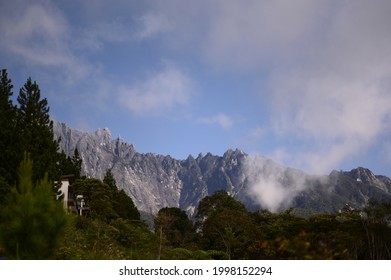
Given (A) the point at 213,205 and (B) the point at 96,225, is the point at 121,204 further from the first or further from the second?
(B) the point at 96,225

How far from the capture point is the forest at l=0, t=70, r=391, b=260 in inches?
232

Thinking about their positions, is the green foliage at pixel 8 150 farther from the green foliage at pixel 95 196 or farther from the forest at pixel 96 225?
the green foliage at pixel 95 196

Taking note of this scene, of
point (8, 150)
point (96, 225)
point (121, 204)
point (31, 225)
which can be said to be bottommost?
point (31, 225)

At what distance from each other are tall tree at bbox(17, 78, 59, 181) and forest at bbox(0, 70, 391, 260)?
0.20 ft

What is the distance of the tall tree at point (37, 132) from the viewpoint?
2245cm

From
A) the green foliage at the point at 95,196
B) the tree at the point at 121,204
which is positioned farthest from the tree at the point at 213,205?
the green foliage at the point at 95,196

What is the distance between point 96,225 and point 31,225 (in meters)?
16.2

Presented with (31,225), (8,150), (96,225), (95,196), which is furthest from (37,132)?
(31,225)

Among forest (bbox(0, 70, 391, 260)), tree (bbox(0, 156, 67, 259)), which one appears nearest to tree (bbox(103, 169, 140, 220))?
forest (bbox(0, 70, 391, 260))

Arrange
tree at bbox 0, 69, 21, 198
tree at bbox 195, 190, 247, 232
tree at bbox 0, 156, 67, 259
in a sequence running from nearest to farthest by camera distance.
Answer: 1. tree at bbox 0, 156, 67, 259
2. tree at bbox 0, 69, 21, 198
3. tree at bbox 195, 190, 247, 232

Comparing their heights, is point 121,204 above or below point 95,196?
above

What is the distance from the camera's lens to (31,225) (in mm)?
5871

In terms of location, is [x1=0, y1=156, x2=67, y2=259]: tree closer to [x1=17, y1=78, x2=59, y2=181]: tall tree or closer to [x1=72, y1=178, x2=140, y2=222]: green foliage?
[x1=17, y1=78, x2=59, y2=181]: tall tree
